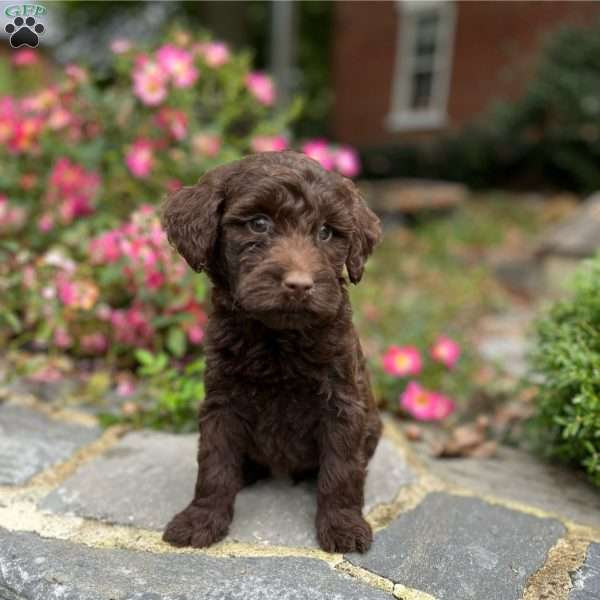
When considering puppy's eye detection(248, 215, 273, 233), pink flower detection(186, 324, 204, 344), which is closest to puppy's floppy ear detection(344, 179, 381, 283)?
puppy's eye detection(248, 215, 273, 233)

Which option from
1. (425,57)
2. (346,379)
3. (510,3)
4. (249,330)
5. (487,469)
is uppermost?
(510,3)

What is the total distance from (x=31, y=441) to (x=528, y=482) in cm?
214

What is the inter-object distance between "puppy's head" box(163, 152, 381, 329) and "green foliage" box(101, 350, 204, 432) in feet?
3.38

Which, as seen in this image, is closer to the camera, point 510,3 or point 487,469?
point 487,469

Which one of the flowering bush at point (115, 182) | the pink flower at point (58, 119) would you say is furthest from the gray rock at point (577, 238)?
the pink flower at point (58, 119)

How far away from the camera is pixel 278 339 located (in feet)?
7.06

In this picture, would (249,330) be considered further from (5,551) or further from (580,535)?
(580,535)

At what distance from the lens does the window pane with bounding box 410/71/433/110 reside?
54.9 ft

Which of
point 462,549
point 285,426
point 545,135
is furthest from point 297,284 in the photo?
point 545,135

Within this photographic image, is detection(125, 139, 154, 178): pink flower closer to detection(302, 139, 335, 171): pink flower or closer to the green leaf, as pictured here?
Result: detection(302, 139, 335, 171): pink flower

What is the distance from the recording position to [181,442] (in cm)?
295

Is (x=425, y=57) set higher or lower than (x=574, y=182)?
higher

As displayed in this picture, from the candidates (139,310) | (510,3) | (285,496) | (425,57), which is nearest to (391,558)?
(285,496)

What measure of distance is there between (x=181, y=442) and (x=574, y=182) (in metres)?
11.2
